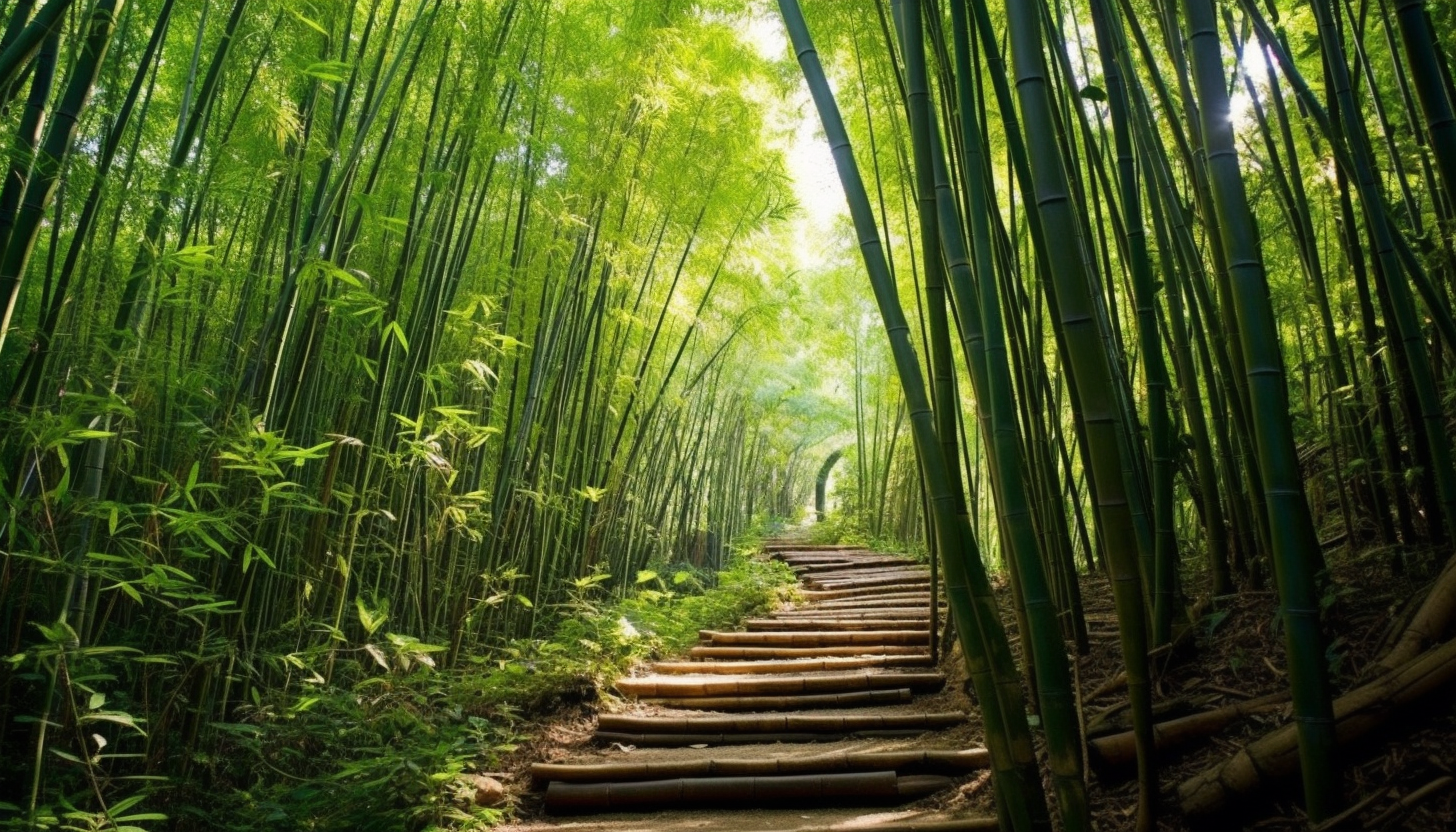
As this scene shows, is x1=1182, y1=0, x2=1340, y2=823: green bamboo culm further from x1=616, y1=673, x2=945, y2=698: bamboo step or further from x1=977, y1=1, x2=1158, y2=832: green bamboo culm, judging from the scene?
x1=616, y1=673, x2=945, y2=698: bamboo step

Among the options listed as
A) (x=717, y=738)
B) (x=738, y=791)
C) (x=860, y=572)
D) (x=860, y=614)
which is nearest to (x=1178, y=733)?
(x=738, y=791)

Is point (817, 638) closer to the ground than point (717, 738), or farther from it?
farther from it

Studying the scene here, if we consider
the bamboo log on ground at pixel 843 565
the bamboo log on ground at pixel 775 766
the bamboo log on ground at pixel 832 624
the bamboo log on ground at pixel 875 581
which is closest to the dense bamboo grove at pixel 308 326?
the bamboo log on ground at pixel 775 766

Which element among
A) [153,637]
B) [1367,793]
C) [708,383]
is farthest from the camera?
[708,383]

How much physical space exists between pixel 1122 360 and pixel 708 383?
5578mm

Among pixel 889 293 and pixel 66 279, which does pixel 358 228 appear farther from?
pixel 889 293

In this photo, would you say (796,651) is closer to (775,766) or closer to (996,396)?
(775,766)

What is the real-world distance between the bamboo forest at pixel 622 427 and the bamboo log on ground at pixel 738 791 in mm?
12

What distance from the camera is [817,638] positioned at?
409 cm

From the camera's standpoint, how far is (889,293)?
1295mm

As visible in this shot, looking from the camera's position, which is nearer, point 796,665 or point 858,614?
point 796,665

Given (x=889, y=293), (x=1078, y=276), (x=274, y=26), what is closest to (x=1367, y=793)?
(x=1078, y=276)

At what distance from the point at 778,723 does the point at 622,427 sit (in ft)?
6.64

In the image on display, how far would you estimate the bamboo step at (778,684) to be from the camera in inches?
122
